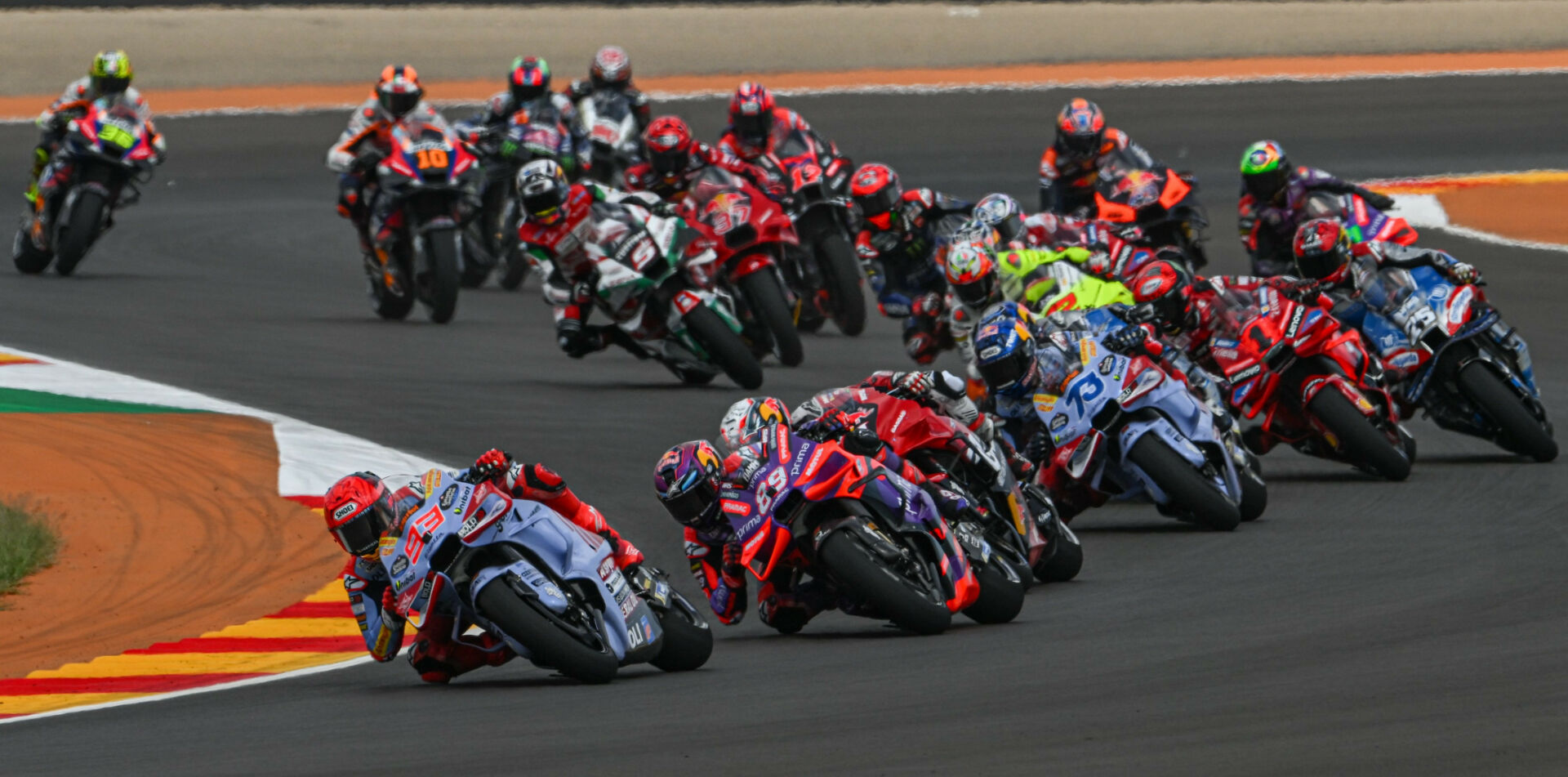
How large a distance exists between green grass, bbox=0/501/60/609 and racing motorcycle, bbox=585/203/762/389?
5.39 m

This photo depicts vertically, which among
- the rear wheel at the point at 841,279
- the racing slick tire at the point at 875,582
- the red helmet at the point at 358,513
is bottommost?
the rear wheel at the point at 841,279

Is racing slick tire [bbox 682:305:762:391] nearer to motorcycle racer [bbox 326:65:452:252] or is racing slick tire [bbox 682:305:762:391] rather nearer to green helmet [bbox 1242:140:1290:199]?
green helmet [bbox 1242:140:1290:199]

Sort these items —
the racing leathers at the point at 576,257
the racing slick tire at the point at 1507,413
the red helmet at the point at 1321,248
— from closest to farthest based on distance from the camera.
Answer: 1. the racing slick tire at the point at 1507,413
2. the red helmet at the point at 1321,248
3. the racing leathers at the point at 576,257

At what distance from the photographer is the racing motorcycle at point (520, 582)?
30.7ft

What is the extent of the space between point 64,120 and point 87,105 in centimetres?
25

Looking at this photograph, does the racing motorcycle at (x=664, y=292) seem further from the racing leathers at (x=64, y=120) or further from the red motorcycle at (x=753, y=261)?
the racing leathers at (x=64, y=120)

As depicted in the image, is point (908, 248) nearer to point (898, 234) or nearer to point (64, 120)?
point (898, 234)

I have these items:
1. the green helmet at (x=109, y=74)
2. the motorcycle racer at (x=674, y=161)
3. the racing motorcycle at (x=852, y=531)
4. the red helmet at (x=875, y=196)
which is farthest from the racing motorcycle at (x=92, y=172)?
the racing motorcycle at (x=852, y=531)

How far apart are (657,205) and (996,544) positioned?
25.4 feet

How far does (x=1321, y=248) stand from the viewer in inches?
592

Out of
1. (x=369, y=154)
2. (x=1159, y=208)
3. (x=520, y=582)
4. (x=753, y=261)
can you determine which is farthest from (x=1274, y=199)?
(x=520, y=582)

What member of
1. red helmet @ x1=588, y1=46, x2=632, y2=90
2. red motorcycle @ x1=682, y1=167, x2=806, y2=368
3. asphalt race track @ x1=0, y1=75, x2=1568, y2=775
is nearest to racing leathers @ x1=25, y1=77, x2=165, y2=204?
asphalt race track @ x1=0, y1=75, x2=1568, y2=775

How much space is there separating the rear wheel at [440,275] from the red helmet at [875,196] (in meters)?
4.00

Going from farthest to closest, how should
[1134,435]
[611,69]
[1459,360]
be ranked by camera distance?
[611,69] → [1459,360] → [1134,435]
